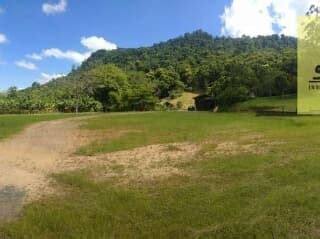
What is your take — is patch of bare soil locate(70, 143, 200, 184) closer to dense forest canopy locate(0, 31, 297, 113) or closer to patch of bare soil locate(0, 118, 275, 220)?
patch of bare soil locate(0, 118, 275, 220)

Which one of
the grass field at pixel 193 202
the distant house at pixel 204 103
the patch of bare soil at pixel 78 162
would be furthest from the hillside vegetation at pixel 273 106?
the grass field at pixel 193 202

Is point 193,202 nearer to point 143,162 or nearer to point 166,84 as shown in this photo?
point 143,162

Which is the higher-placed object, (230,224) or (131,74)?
(131,74)

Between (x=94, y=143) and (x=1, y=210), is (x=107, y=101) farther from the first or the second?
(x=1, y=210)

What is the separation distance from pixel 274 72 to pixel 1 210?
6575 centimetres

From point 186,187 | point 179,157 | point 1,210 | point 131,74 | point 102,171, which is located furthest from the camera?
point 131,74

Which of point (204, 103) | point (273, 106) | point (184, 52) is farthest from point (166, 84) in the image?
point (273, 106)

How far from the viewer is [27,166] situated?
1580 centimetres

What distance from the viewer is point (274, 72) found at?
7062 centimetres

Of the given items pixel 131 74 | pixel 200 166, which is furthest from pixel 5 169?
pixel 131 74

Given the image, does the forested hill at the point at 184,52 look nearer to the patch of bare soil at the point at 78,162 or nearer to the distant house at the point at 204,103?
the distant house at the point at 204,103

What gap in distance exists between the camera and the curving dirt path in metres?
11.0

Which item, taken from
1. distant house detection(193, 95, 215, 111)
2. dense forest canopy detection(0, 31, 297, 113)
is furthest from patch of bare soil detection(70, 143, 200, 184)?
distant house detection(193, 95, 215, 111)

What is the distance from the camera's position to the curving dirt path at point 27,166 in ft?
36.0
